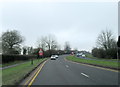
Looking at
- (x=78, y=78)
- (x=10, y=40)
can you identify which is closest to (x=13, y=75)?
(x=78, y=78)

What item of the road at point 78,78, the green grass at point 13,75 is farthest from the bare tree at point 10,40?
the road at point 78,78

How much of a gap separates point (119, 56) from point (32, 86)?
4716 centimetres

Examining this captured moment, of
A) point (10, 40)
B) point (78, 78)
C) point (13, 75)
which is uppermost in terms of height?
point (10, 40)

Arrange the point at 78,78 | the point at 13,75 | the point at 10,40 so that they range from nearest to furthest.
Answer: the point at 78,78, the point at 13,75, the point at 10,40

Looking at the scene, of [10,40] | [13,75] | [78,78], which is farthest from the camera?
[10,40]

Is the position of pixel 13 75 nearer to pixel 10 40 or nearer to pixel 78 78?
pixel 78 78

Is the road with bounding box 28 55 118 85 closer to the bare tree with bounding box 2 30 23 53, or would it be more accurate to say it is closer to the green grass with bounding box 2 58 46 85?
the green grass with bounding box 2 58 46 85

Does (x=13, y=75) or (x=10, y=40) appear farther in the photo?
(x=10, y=40)

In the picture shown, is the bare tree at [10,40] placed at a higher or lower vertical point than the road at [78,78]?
higher

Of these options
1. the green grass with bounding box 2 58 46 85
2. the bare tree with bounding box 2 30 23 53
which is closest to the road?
the green grass with bounding box 2 58 46 85

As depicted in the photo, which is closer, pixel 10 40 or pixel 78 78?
pixel 78 78

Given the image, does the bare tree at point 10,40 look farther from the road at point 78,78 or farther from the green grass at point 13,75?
the road at point 78,78

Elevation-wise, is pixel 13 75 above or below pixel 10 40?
below

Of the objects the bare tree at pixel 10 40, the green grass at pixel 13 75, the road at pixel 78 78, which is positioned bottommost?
the road at pixel 78 78
